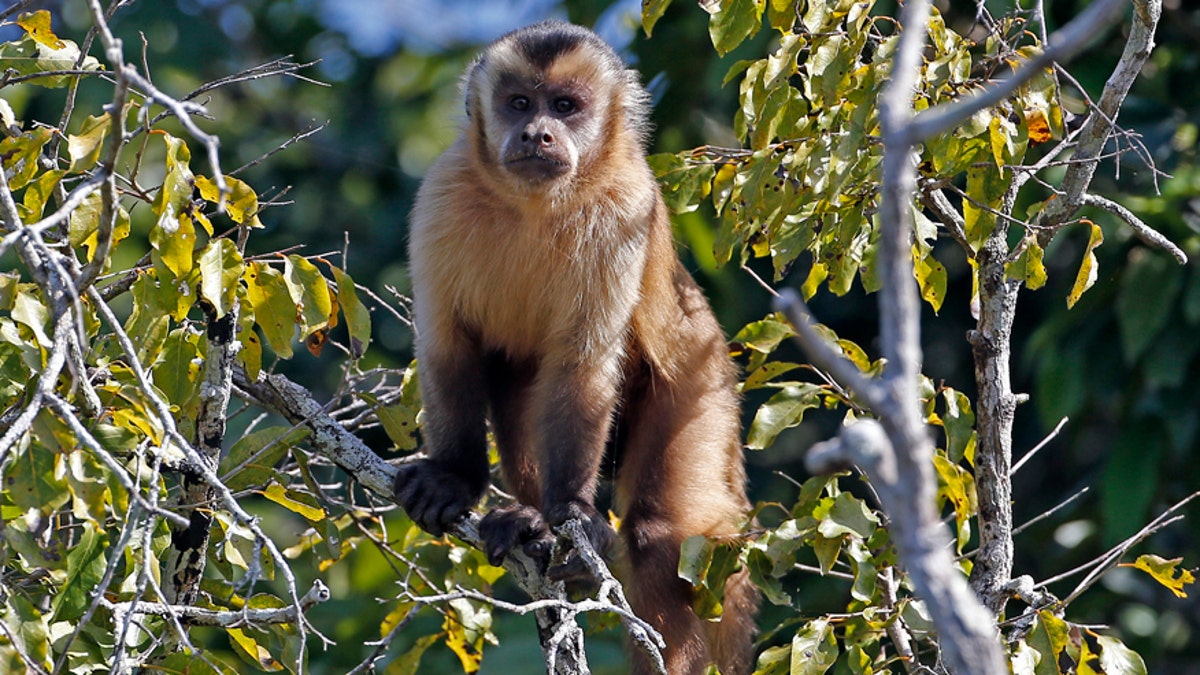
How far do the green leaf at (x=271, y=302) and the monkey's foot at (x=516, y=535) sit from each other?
3.29 feet

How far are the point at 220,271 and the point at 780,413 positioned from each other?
152 cm

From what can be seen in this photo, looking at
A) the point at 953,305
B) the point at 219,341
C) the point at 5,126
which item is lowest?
the point at 953,305

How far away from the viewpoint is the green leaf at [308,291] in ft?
10.5

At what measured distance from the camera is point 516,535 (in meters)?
3.93

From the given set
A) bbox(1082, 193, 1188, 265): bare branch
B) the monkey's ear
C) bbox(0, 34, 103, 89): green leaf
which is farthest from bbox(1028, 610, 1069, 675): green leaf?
bbox(0, 34, 103, 89): green leaf

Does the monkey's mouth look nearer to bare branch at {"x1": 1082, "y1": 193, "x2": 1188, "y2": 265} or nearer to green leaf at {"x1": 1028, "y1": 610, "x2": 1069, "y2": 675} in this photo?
bare branch at {"x1": 1082, "y1": 193, "x2": 1188, "y2": 265}

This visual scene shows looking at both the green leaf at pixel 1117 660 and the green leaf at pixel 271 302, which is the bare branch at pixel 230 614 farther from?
the green leaf at pixel 1117 660

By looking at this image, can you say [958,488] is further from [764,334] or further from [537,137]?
[537,137]

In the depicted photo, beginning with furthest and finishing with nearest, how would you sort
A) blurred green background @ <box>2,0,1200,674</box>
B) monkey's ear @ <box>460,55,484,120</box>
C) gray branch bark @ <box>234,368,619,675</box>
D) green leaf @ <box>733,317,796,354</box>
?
blurred green background @ <box>2,0,1200,674</box>
monkey's ear @ <box>460,55,484,120</box>
gray branch bark @ <box>234,368,619,675</box>
green leaf @ <box>733,317,796,354</box>

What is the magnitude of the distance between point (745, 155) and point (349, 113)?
6433 millimetres

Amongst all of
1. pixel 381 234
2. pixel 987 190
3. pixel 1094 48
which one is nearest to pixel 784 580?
pixel 1094 48

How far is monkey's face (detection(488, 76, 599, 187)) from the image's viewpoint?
418 cm

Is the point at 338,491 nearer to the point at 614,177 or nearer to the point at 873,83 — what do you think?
the point at 614,177

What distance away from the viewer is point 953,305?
23.2 ft
